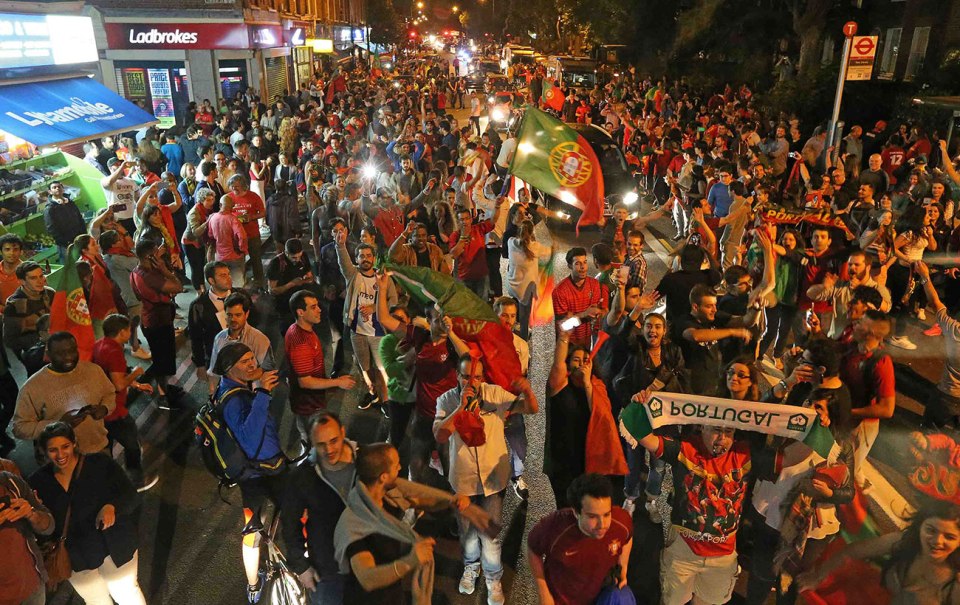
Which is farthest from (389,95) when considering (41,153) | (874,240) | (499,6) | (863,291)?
(499,6)

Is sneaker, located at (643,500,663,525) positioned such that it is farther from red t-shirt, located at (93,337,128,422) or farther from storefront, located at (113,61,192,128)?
storefront, located at (113,61,192,128)

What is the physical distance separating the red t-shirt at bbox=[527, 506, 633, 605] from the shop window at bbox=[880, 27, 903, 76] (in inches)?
1111

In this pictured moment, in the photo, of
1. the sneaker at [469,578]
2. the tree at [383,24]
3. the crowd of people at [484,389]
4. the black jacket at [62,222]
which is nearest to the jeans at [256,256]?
the crowd of people at [484,389]

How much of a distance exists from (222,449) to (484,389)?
1.53 metres

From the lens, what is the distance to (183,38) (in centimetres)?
2173

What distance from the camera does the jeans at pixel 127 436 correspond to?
18.3 feet

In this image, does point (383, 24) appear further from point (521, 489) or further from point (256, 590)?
point (256, 590)

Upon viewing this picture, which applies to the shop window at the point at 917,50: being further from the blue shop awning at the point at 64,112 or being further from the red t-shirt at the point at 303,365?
the red t-shirt at the point at 303,365

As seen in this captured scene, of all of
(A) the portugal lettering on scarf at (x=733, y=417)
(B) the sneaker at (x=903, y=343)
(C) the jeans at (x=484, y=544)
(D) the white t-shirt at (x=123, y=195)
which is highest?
(A) the portugal lettering on scarf at (x=733, y=417)

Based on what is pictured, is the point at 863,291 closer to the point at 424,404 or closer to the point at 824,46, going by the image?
the point at 424,404

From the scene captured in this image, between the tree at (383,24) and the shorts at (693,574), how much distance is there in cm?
6785

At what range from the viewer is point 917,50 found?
2497 centimetres

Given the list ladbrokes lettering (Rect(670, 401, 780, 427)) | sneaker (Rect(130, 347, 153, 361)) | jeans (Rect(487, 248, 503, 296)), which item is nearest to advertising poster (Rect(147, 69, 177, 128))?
sneaker (Rect(130, 347, 153, 361))

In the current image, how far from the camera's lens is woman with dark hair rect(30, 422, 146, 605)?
3666 millimetres
